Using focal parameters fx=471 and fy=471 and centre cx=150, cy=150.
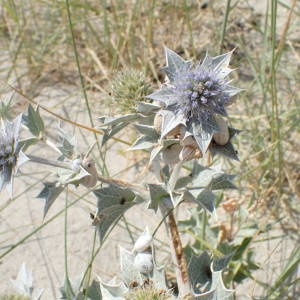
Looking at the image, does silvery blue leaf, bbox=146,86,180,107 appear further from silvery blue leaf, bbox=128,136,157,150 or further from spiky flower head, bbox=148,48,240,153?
silvery blue leaf, bbox=128,136,157,150

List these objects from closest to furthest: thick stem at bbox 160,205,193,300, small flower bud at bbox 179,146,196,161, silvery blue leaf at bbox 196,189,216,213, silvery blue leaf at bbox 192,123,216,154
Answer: silvery blue leaf at bbox 192,123,216,154
small flower bud at bbox 179,146,196,161
silvery blue leaf at bbox 196,189,216,213
thick stem at bbox 160,205,193,300

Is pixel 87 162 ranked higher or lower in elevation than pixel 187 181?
higher

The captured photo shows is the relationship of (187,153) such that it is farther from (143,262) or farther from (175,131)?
(143,262)

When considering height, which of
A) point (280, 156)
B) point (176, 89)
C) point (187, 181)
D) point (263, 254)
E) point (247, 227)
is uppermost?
point (176, 89)

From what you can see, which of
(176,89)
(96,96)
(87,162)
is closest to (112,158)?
(96,96)

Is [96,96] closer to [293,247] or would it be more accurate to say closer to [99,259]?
[99,259]

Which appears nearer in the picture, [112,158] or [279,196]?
[279,196]

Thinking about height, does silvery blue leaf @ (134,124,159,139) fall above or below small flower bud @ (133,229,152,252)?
above

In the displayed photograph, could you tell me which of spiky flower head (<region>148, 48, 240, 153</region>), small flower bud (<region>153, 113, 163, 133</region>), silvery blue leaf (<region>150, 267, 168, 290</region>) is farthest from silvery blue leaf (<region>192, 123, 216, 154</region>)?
silvery blue leaf (<region>150, 267, 168, 290</region>)
